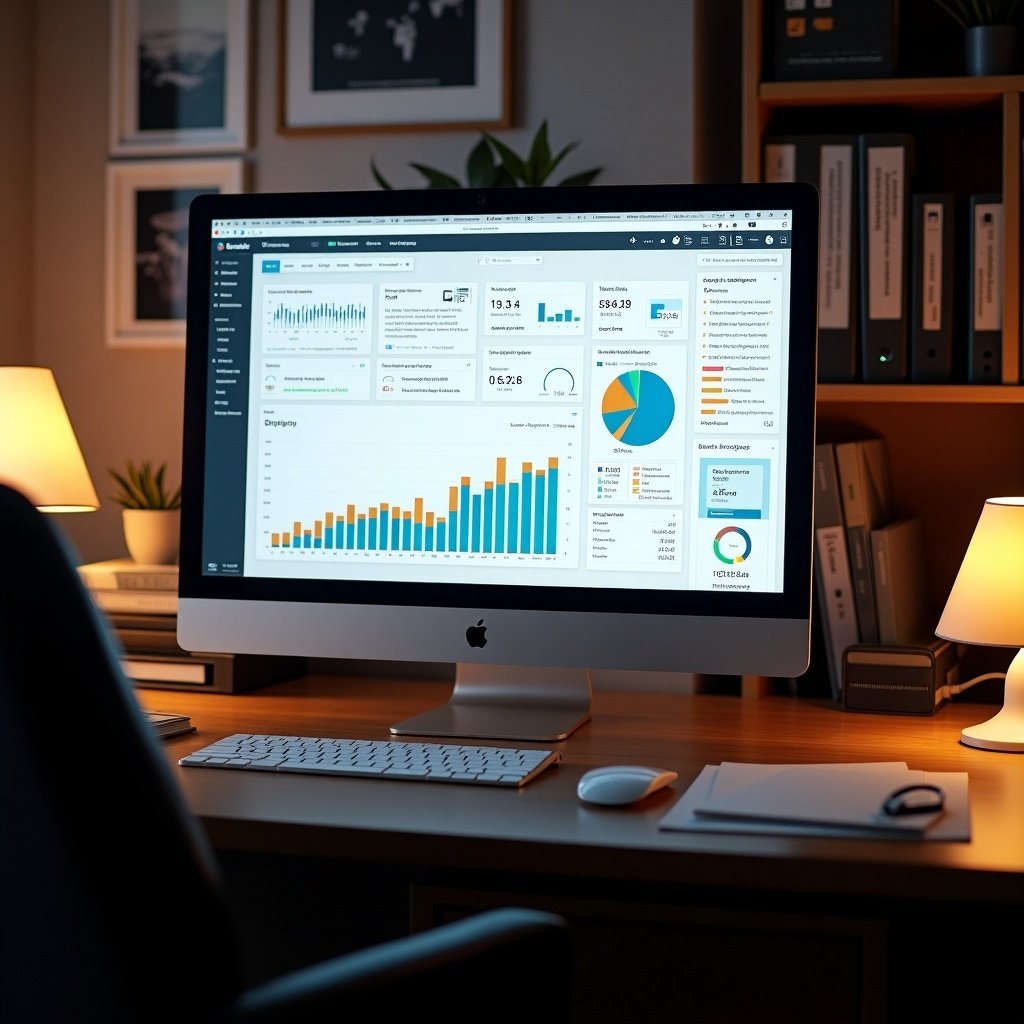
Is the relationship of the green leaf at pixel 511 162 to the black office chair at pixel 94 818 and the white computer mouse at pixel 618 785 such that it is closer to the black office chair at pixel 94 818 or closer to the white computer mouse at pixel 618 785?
the white computer mouse at pixel 618 785

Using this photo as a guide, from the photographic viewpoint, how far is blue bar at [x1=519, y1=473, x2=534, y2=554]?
1.37 meters

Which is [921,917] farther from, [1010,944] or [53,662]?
[53,662]

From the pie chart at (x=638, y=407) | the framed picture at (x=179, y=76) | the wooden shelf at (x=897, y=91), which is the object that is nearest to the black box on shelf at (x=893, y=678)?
the pie chart at (x=638, y=407)

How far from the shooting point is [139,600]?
167 cm

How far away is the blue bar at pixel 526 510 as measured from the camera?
53.9 inches

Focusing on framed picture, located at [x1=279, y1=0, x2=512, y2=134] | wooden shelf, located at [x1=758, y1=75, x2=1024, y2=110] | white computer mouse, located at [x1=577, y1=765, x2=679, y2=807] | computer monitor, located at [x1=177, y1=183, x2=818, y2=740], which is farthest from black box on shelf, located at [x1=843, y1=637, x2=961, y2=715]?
framed picture, located at [x1=279, y1=0, x2=512, y2=134]

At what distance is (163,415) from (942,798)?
51.8 inches

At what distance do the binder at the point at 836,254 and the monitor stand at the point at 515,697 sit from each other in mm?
474

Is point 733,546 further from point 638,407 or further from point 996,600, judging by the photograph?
point 996,600

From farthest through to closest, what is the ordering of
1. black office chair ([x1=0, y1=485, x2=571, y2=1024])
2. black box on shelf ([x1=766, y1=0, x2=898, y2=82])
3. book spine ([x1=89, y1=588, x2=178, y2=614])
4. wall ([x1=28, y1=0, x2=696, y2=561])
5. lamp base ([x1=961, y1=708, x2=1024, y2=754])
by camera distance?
wall ([x1=28, y1=0, x2=696, y2=561]) → book spine ([x1=89, y1=588, x2=178, y2=614]) → black box on shelf ([x1=766, y1=0, x2=898, y2=82]) → lamp base ([x1=961, y1=708, x2=1024, y2=754]) → black office chair ([x1=0, y1=485, x2=571, y2=1024])

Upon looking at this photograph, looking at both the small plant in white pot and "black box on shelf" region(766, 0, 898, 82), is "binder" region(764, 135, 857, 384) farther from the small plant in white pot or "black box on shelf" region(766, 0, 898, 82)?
the small plant in white pot

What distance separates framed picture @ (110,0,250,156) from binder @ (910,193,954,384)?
98cm

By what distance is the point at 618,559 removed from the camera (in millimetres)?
1349

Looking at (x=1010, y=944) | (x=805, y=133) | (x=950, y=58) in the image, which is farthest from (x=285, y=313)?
(x=1010, y=944)
